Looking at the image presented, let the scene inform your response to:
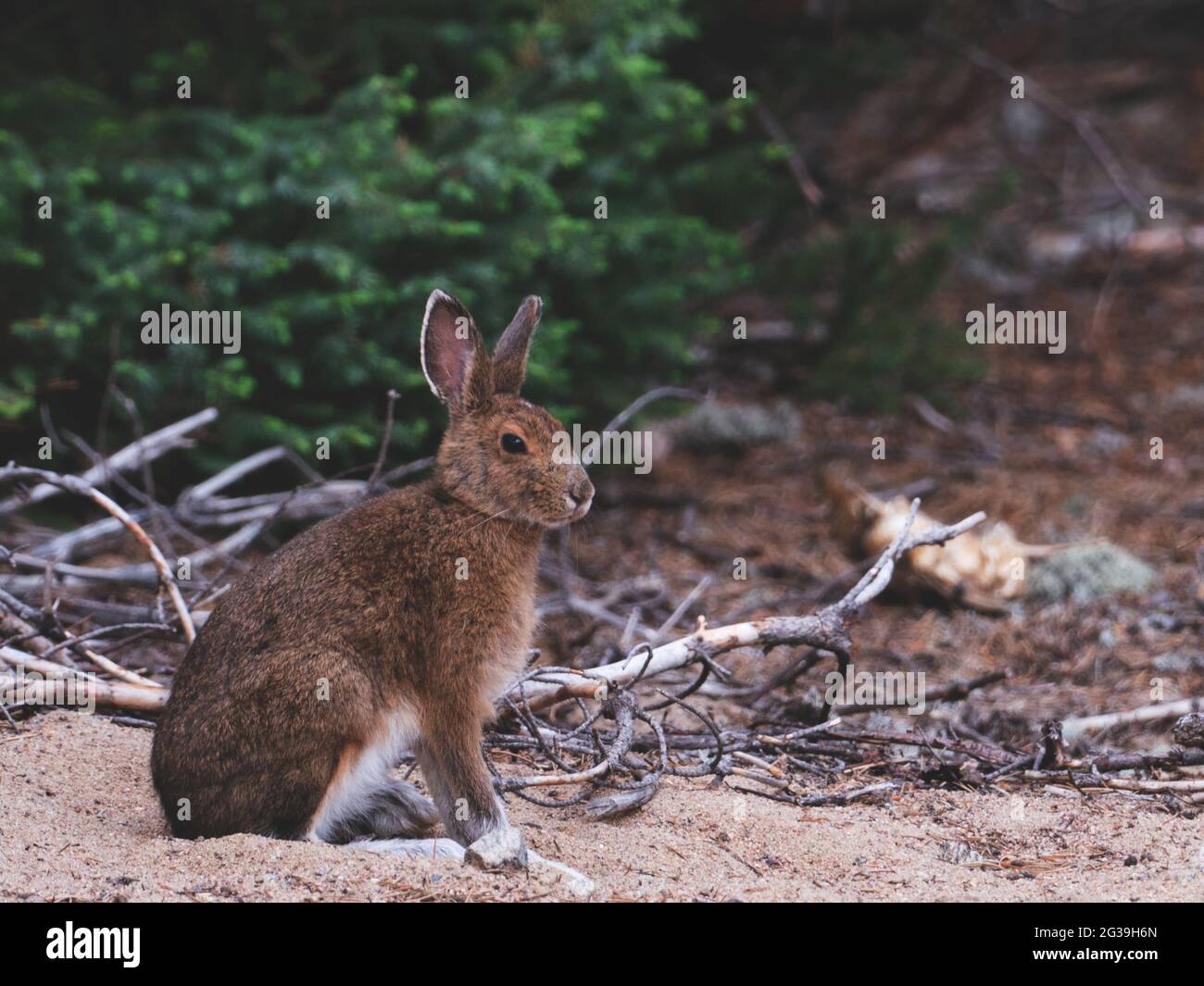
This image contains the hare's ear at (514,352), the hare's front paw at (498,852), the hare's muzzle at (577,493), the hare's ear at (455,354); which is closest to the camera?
the hare's front paw at (498,852)

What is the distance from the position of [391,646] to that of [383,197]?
3424mm

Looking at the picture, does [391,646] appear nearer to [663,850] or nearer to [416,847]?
[416,847]

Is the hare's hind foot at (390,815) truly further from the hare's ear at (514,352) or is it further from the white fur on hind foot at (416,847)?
the hare's ear at (514,352)

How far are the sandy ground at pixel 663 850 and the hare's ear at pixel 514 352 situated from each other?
1.54 metres

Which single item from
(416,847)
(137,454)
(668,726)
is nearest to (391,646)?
(416,847)

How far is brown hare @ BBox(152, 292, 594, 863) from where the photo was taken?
4.43 m

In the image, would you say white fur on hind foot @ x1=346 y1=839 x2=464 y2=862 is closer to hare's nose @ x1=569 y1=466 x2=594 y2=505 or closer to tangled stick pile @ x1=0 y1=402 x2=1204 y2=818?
tangled stick pile @ x1=0 y1=402 x2=1204 y2=818

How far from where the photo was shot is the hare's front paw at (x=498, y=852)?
4.37 meters

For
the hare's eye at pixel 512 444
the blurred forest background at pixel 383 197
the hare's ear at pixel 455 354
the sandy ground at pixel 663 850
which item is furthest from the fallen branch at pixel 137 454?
the hare's eye at pixel 512 444

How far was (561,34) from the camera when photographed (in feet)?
26.6

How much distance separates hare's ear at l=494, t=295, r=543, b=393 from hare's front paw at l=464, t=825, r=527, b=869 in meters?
1.63

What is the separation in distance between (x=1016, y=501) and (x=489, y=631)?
537 cm

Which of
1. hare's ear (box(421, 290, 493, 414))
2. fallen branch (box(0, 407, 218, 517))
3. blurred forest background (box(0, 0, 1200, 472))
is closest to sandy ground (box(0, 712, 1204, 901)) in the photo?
hare's ear (box(421, 290, 493, 414))
